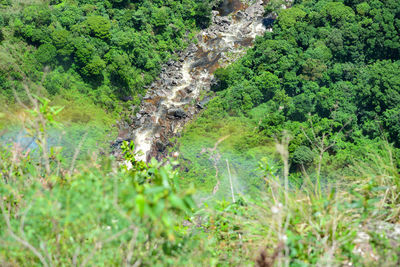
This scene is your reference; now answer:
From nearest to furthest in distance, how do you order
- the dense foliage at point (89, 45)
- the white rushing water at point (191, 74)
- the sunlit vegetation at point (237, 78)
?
the sunlit vegetation at point (237, 78) < the dense foliage at point (89, 45) < the white rushing water at point (191, 74)

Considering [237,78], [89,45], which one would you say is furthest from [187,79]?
[89,45]

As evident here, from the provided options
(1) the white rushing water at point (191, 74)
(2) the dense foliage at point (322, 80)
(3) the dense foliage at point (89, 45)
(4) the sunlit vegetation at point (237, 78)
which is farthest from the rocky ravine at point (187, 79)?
(2) the dense foliage at point (322, 80)

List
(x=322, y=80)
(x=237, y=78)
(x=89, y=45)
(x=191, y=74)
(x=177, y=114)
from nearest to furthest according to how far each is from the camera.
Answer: (x=322, y=80) → (x=89, y=45) → (x=177, y=114) → (x=237, y=78) → (x=191, y=74)

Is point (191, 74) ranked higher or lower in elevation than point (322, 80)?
higher

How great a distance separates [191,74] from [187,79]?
1.41 feet

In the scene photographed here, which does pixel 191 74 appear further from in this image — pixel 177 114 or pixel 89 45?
pixel 89 45

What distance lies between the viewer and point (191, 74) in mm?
18562

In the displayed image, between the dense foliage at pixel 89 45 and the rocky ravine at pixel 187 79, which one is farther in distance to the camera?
the rocky ravine at pixel 187 79

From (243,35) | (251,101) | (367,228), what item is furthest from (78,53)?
(367,228)

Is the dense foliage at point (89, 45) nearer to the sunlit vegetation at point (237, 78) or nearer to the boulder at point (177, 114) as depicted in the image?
the sunlit vegetation at point (237, 78)

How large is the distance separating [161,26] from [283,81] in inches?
314

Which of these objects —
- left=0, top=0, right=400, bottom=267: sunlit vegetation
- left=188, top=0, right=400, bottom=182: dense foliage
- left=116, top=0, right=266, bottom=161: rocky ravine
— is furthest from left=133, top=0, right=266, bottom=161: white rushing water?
left=188, top=0, right=400, bottom=182: dense foliage

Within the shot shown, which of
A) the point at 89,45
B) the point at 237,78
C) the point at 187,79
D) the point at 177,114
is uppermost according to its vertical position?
the point at 89,45

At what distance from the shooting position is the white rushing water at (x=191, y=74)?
16234 millimetres
